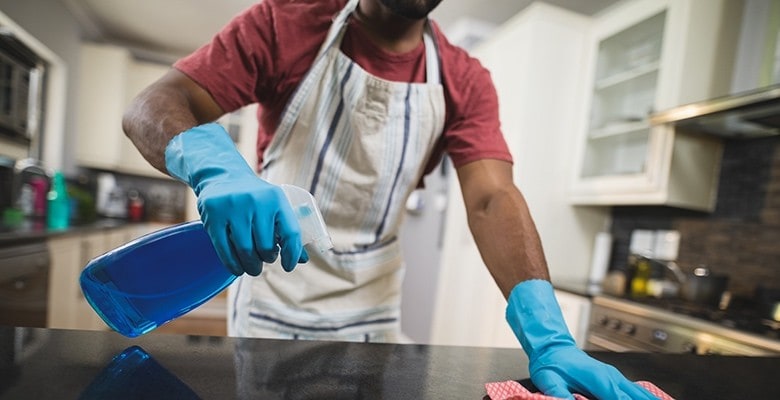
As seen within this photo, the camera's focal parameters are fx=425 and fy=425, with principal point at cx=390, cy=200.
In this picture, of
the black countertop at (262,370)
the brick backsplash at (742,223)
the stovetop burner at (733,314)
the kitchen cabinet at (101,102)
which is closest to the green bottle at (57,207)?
the kitchen cabinet at (101,102)

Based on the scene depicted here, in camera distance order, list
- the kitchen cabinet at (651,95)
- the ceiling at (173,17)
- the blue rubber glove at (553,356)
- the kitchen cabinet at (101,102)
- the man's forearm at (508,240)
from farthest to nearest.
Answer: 1. the kitchen cabinet at (101,102)
2. the ceiling at (173,17)
3. the kitchen cabinet at (651,95)
4. the man's forearm at (508,240)
5. the blue rubber glove at (553,356)

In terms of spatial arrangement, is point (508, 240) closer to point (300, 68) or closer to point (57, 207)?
point (300, 68)

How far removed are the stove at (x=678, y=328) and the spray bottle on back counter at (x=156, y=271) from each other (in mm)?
1372

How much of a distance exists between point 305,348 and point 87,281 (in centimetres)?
25

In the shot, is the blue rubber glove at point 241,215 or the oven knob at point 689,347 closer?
the blue rubber glove at point 241,215

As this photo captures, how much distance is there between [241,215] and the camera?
0.44 metres

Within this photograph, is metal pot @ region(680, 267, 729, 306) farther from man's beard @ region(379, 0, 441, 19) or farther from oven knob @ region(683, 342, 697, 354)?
man's beard @ region(379, 0, 441, 19)

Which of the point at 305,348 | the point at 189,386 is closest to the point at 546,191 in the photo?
the point at 305,348

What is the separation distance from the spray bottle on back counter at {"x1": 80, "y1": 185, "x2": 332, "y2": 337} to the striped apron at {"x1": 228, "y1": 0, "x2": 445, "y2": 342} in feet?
1.22

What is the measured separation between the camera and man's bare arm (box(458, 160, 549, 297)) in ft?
2.32

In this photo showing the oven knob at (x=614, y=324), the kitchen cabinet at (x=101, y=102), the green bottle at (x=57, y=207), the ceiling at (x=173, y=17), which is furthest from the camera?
the kitchen cabinet at (x=101, y=102)

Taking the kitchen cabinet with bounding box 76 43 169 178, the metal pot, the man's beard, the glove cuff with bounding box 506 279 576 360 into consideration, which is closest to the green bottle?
the kitchen cabinet with bounding box 76 43 169 178

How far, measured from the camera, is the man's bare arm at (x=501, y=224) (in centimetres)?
71

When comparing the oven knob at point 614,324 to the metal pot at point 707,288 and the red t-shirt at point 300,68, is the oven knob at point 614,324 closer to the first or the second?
the metal pot at point 707,288
